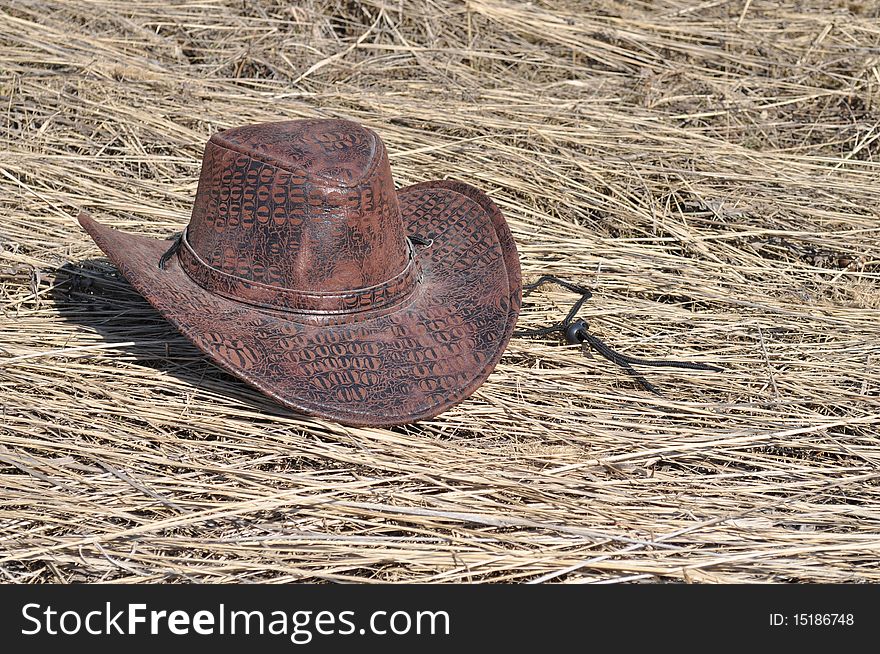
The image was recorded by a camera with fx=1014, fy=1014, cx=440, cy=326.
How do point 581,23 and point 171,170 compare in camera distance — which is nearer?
point 171,170

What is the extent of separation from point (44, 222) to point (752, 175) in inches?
116

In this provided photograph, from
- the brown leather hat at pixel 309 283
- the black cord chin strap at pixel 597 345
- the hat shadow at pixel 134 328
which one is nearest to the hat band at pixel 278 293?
the brown leather hat at pixel 309 283

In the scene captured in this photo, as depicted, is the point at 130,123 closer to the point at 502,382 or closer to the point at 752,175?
the point at 502,382

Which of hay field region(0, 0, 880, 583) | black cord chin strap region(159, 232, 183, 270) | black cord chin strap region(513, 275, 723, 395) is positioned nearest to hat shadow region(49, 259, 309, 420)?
hay field region(0, 0, 880, 583)

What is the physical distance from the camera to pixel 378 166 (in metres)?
2.86

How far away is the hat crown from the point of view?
2.75 m

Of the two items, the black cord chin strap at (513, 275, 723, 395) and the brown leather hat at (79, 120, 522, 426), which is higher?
the brown leather hat at (79, 120, 522, 426)

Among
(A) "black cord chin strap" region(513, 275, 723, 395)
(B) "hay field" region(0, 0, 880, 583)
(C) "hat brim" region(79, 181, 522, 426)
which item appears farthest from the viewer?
(A) "black cord chin strap" region(513, 275, 723, 395)

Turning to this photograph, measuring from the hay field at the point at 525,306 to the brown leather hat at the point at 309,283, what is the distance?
0.17 metres

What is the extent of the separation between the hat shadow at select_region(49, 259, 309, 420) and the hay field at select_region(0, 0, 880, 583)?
0.01 metres

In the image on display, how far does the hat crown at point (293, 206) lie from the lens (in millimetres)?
2750

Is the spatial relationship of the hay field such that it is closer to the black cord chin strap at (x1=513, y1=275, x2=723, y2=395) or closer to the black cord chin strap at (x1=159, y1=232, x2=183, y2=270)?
the black cord chin strap at (x1=513, y1=275, x2=723, y2=395)

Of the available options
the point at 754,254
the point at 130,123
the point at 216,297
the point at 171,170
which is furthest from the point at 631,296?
the point at 130,123

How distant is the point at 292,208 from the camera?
275cm
